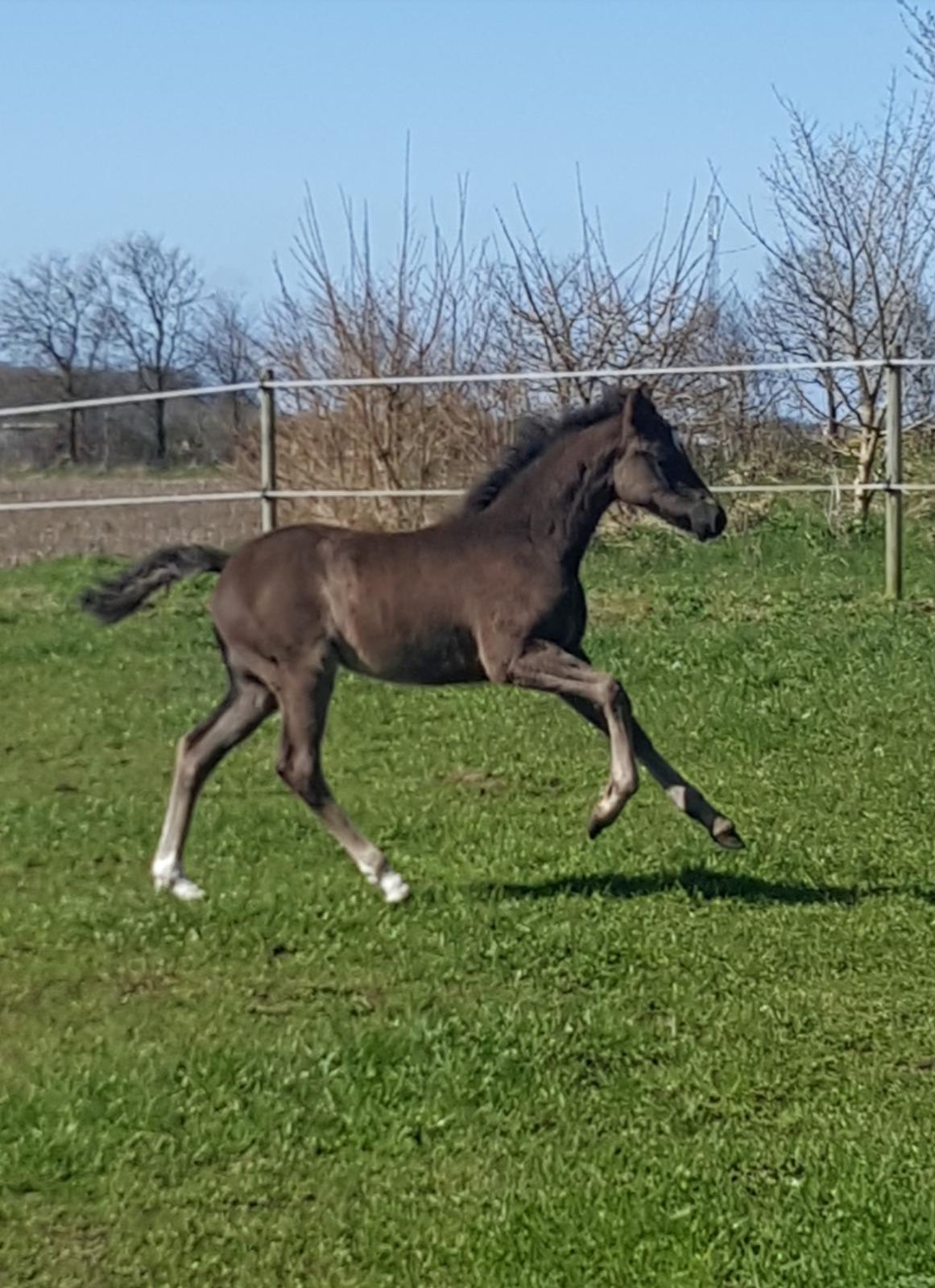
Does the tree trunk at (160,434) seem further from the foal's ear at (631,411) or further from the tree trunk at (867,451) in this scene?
the foal's ear at (631,411)

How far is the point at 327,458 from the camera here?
56.3ft

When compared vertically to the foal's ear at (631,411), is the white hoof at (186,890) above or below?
below

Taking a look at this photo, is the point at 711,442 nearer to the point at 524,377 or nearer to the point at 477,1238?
the point at 524,377

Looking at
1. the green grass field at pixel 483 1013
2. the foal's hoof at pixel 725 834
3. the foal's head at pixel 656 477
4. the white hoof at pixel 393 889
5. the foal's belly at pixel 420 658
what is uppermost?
the foal's head at pixel 656 477

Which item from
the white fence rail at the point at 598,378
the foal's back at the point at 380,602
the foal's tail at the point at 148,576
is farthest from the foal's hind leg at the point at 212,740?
the white fence rail at the point at 598,378

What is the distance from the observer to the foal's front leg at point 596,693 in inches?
253

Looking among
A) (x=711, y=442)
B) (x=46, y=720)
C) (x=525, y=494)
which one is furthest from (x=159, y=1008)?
(x=711, y=442)

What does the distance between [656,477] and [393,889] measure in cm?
183

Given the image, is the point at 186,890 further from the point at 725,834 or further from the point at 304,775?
the point at 725,834

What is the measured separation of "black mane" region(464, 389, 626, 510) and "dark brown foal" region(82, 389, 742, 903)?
0.01 meters

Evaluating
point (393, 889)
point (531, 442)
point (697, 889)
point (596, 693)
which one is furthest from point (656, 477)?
point (393, 889)

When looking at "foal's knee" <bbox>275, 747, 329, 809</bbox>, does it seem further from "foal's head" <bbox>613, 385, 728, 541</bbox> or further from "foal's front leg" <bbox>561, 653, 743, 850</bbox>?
"foal's head" <bbox>613, 385, 728, 541</bbox>

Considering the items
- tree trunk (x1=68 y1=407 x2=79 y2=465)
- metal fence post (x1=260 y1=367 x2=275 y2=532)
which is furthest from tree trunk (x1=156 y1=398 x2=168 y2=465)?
metal fence post (x1=260 y1=367 x2=275 y2=532)

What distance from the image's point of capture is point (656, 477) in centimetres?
703
